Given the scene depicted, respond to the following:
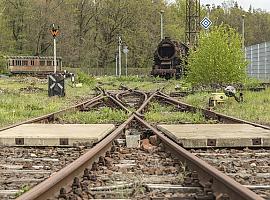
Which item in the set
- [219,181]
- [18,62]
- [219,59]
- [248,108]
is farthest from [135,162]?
[18,62]

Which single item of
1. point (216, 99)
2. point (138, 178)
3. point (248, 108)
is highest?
point (216, 99)

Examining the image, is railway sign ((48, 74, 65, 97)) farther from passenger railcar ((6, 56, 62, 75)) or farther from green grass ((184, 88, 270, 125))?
passenger railcar ((6, 56, 62, 75))

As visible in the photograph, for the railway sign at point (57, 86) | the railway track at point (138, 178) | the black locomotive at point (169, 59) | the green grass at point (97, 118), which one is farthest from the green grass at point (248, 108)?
the black locomotive at point (169, 59)

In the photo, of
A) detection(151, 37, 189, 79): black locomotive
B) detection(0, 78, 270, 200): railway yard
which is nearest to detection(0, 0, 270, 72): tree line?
detection(151, 37, 189, 79): black locomotive

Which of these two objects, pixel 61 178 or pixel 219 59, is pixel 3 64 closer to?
pixel 219 59

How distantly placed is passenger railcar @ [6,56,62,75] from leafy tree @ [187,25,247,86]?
1615 inches

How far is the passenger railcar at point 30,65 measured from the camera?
63781 mm

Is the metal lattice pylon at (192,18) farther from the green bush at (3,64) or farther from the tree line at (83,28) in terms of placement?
the green bush at (3,64)

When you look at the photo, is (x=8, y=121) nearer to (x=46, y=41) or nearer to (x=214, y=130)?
(x=214, y=130)

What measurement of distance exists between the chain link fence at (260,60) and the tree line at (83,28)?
Result: 1218 inches

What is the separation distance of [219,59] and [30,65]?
144ft

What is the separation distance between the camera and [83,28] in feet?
256

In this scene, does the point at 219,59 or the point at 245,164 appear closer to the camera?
the point at 245,164

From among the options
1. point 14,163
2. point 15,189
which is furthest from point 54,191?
point 14,163
